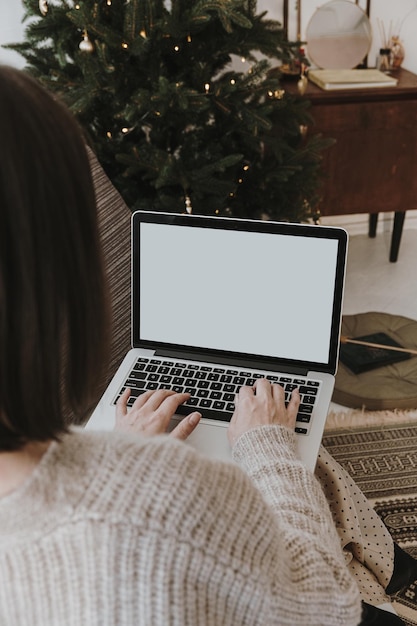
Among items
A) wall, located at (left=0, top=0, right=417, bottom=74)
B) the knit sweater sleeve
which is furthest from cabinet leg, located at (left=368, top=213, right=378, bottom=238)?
the knit sweater sleeve

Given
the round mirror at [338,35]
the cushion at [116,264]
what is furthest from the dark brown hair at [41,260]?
the round mirror at [338,35]

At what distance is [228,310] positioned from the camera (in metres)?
1.15

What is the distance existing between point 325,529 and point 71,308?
40 cm

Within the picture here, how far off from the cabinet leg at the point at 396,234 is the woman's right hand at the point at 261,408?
2.01m

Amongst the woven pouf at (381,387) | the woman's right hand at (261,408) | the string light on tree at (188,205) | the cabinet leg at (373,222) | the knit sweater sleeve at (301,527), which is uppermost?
the knit sweater sleeve at (301,527)

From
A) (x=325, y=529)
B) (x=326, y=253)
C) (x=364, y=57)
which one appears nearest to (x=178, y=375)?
(x=326, y=253)

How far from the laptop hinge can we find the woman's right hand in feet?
0.36

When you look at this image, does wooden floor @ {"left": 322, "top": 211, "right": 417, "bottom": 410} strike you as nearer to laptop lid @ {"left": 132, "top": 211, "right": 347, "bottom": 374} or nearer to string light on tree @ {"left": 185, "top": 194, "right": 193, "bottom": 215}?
string light on tree @ {"left": 185, "top": 194, "right": 193, "bottom": 215}

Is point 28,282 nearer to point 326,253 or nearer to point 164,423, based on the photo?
point 164,423

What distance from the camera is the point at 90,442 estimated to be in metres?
0.53

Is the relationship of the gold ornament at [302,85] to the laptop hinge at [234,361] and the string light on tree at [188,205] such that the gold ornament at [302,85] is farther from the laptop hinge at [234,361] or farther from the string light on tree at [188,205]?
the laptop hinge at [234,361]

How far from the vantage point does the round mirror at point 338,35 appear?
8.67 feet

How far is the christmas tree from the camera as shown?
1.69 metres

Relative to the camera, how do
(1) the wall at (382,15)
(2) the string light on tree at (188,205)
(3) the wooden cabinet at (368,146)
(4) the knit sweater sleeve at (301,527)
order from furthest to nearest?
(1) the wall at (382,15), (3) the wooden cabinet at (368,146), (2) the string light on tree at (188,205), (4) the knit sweater sleeve at (301,527)
